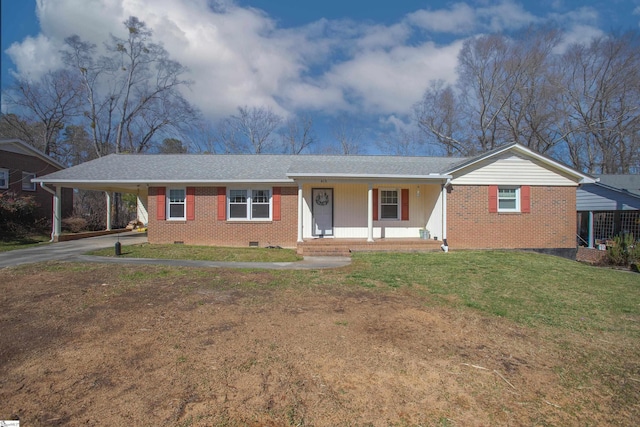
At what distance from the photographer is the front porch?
1152 cm

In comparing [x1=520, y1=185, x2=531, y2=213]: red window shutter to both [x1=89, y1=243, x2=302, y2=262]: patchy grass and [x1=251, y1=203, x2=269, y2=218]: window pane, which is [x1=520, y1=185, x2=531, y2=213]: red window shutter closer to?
[x1=89, y1=243, x2=302, y2=262]: patchy grass

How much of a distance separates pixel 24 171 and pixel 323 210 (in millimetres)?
16880

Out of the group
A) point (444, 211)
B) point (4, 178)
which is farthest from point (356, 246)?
point (4, 178)

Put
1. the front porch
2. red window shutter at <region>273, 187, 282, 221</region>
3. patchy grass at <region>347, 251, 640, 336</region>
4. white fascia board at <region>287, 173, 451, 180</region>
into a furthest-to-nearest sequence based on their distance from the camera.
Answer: red window shutter at <region>273, 187, 282, 221</region>, white fascia board at <region>287, 173, 451, 180</region>, the front porch, patchy grass at <region>347, 251, 640, 336</region>

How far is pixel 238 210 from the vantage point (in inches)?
538

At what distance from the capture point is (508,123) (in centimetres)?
2872

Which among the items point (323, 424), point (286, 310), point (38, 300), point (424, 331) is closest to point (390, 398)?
point (323, 424)

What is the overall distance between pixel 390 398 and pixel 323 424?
2.22ft

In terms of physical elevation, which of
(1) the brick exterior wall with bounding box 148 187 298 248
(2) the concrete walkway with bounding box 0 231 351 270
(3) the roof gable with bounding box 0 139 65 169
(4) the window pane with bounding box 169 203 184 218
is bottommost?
(2) the concrete walkway with bounding box 0 231 351 270

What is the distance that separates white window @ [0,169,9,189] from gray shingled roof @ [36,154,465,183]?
18.7ft

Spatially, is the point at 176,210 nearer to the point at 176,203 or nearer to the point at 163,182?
the point at 176,203

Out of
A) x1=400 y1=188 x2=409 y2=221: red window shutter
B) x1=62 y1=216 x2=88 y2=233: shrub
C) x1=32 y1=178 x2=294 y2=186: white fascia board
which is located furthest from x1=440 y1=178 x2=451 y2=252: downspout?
x1=62 y1=216 x2=88 y2=233: shrub

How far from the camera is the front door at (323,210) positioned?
13.7 meters

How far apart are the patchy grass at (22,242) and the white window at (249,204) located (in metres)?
7.71
